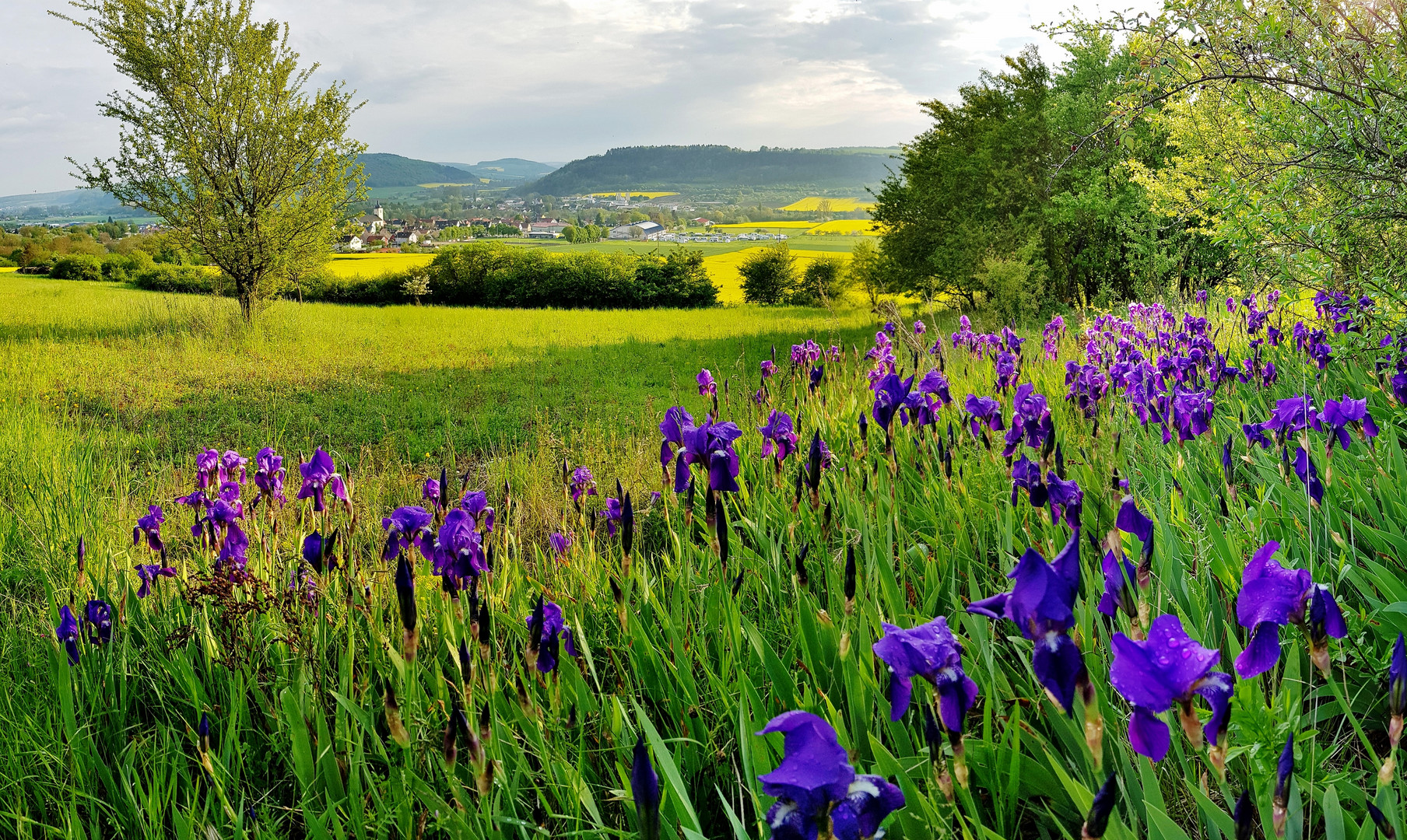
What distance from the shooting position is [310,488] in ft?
8.36

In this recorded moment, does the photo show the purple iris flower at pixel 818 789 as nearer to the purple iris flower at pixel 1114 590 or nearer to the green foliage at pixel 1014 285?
the purple iris flower at pixel 1114 590

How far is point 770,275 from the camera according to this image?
137 feet

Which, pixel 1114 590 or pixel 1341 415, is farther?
pixel 1341 415

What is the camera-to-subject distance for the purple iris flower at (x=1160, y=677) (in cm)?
81

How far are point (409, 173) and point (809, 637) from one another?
118 metres

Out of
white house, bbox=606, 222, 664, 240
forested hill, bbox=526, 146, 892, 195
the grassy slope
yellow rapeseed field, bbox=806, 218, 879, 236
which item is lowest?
the grassy slope

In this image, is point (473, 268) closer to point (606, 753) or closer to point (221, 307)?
point (221, 307)

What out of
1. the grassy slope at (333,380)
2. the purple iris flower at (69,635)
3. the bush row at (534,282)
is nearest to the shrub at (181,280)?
the grassy slope at (333,380)

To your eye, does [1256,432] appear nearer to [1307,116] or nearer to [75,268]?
[1307,116]

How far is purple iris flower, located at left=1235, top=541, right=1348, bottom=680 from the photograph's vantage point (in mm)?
981

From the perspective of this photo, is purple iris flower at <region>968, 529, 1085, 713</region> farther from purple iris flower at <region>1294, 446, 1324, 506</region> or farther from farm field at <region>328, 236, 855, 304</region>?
farm field at <region>328, 236, 855, 304</region>

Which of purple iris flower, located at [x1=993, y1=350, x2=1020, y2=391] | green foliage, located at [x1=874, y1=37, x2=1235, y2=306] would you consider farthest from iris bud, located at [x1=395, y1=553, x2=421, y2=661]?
green foliage, located at [x1=874, y1=37, x2=1235, y2=306]

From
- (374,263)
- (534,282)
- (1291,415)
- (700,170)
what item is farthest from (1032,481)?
(700,170)

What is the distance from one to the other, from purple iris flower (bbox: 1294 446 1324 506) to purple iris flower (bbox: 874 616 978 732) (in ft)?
5.37
